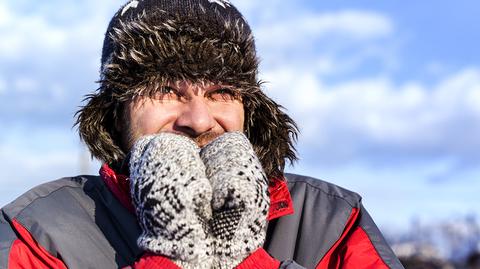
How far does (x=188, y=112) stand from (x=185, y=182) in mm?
610

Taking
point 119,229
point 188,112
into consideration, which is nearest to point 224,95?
point 188,112

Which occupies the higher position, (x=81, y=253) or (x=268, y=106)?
(x=268, y=106)

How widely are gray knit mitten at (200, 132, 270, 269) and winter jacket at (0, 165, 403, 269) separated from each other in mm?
62

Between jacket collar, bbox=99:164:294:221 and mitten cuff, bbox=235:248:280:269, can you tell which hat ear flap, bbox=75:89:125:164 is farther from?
mitten cuff, bbox=235:248:280:269

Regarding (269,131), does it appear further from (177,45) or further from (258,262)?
(258,262)

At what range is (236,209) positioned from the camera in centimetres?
261

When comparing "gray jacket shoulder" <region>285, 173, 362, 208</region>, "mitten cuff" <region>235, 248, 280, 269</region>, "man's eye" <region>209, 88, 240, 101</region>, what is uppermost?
"man's eye" <region>209, 88, 240, 101</region>

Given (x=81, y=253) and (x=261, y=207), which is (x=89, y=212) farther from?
(x=261, y=207)

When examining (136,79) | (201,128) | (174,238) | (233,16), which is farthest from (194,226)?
(233,16)

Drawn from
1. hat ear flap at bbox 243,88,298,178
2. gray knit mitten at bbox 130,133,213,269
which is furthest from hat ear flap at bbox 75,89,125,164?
gray knit mitten at bbox 130,133,213,269

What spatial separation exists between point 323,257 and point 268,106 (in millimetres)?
653

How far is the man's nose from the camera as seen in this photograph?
312cm

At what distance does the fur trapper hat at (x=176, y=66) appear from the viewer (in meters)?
3.26

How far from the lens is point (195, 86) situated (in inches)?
127
